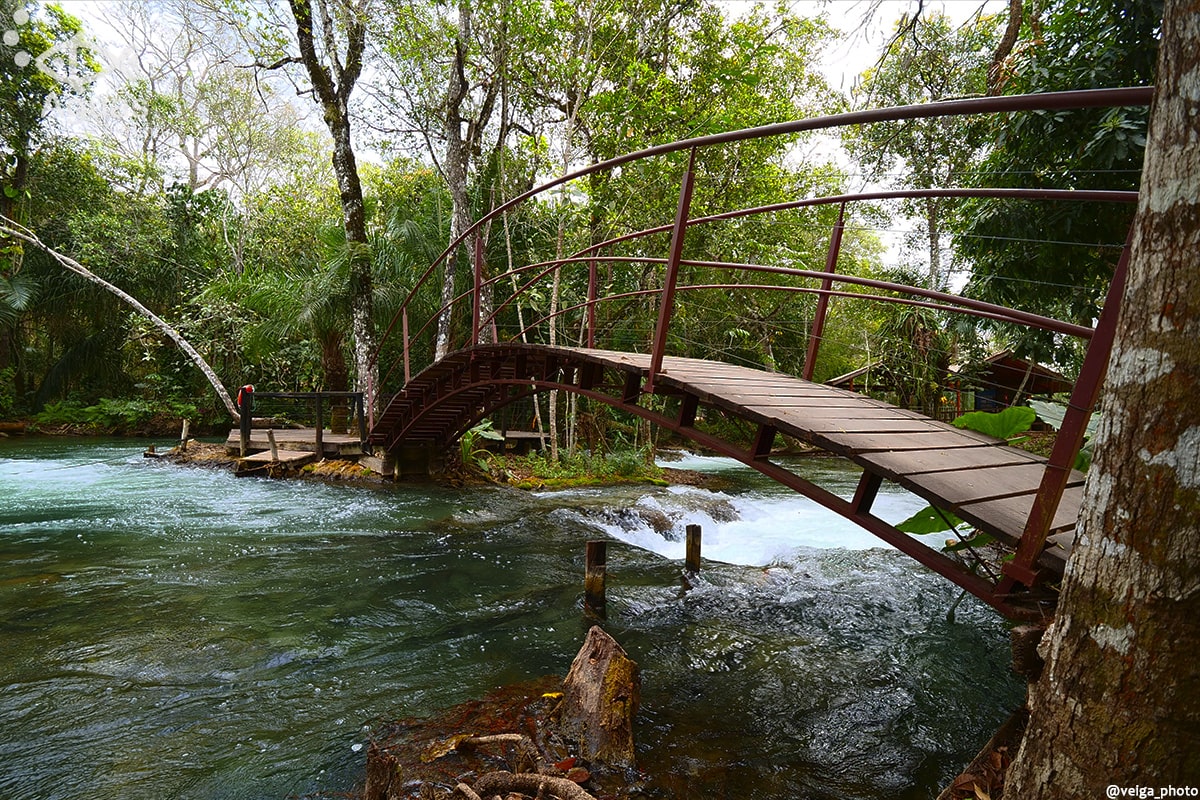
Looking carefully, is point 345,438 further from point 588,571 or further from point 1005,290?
point 1005,290

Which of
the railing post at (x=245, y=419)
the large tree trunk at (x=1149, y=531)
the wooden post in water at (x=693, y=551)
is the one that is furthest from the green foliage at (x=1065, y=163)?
the railing post at (x=245, y=419)

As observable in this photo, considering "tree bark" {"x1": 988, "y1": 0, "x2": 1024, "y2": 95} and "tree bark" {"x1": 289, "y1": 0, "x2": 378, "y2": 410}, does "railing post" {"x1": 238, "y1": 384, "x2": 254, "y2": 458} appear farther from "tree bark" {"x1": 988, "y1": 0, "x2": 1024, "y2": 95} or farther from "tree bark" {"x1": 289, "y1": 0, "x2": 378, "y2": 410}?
"tree bark" {"x1": 988, "y1": 0, "x2": 1024, "y2": 95}

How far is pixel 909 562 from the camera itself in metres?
6.75

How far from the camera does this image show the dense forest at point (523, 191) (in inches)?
252

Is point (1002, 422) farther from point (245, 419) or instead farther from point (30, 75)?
point (30, 75)

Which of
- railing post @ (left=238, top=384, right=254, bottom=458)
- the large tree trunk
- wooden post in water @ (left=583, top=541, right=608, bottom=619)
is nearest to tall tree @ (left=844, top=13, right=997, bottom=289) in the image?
wooden post in water @ (left=583, top=541, right=608, bottom=619)

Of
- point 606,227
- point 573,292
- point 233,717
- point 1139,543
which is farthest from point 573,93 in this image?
point 1139,543

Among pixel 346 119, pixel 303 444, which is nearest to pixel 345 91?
pixel 346 119

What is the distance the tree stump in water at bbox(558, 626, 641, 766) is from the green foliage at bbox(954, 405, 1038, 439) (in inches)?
113

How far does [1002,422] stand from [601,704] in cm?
317

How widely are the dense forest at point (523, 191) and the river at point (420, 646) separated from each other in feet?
11.8

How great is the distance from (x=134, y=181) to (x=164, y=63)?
7.69 meters

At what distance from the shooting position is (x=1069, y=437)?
2.29 meters

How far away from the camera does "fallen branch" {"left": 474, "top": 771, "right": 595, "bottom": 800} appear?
7.95 ft
